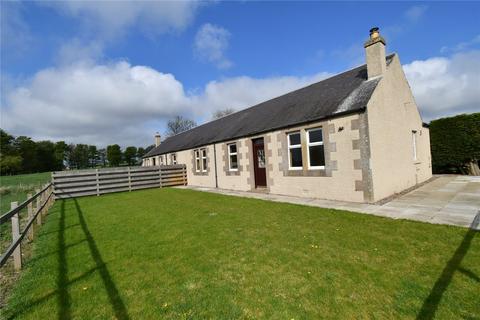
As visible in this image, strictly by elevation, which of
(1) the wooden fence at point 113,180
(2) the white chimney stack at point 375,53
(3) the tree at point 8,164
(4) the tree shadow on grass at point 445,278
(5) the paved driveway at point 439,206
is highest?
(2) the white chimney stack at point 375,53

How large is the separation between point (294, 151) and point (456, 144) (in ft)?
33.0

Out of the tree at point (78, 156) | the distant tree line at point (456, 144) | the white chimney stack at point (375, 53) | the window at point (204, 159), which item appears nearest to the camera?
the white chimney stack at point (375, 53)

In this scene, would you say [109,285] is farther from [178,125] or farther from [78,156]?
[78,156]

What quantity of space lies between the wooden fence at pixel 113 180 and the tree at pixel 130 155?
65.7 m

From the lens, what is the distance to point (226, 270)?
12.1 ft

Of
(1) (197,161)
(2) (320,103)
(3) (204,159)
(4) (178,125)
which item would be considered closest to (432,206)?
(2) (320,103)

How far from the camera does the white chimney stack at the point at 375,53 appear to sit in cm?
894

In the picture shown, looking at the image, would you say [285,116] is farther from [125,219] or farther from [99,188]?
[99,188]

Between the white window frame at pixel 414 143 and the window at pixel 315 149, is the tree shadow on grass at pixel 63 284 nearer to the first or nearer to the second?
the window at pixel 315 149

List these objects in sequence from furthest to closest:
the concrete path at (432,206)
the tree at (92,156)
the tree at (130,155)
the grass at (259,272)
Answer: the tree at (92,156)
the tree at (130,155)
the concrete path at (432,206)
the grass at (259,272)

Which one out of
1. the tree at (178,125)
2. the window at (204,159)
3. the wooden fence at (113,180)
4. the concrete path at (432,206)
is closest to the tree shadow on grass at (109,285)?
the concrete path at (432,206)

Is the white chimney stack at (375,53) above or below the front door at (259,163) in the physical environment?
above

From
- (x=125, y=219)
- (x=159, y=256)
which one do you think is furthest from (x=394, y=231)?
(x=125, y=219)

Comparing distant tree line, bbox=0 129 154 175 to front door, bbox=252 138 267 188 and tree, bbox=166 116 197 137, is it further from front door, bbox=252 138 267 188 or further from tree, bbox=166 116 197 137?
front door, bbox=252 138 267 188
